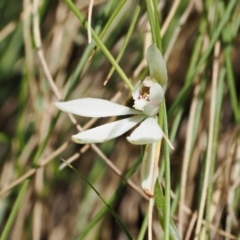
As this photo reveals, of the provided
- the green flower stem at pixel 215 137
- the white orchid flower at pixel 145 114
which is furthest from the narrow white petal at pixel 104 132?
the green flower stem at pixel 215 137

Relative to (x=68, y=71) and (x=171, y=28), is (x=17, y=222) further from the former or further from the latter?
(x=171, y=28)

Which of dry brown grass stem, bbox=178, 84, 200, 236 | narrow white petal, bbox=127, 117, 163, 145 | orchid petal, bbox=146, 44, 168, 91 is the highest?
orchid petal, bbox=146, 44, 168, 91

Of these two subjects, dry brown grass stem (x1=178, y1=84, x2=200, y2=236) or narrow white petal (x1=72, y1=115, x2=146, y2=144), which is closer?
narrow white petal (x1=72, y1=115, x2=146, y2=144)

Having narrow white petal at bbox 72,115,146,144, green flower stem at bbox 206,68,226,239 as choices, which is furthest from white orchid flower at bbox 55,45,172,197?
green flower stem at bbox 206,68,226,239

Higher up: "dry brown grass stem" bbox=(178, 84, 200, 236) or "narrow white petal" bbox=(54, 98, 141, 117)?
"narrow white petal" bbox=(54, 98, 141, 117)

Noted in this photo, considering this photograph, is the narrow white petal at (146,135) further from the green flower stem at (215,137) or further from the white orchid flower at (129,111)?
the green flower stem at (215,137)

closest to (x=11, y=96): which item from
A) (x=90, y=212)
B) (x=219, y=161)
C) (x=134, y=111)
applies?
(x=90, y=212)

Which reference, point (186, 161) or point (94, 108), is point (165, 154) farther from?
point (186, 161)

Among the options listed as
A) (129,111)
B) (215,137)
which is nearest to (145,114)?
(129,111)

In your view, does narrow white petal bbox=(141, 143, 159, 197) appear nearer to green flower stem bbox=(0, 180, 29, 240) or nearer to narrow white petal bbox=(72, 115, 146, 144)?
narrow white petal bbox=(72, 115, 146, 144)
